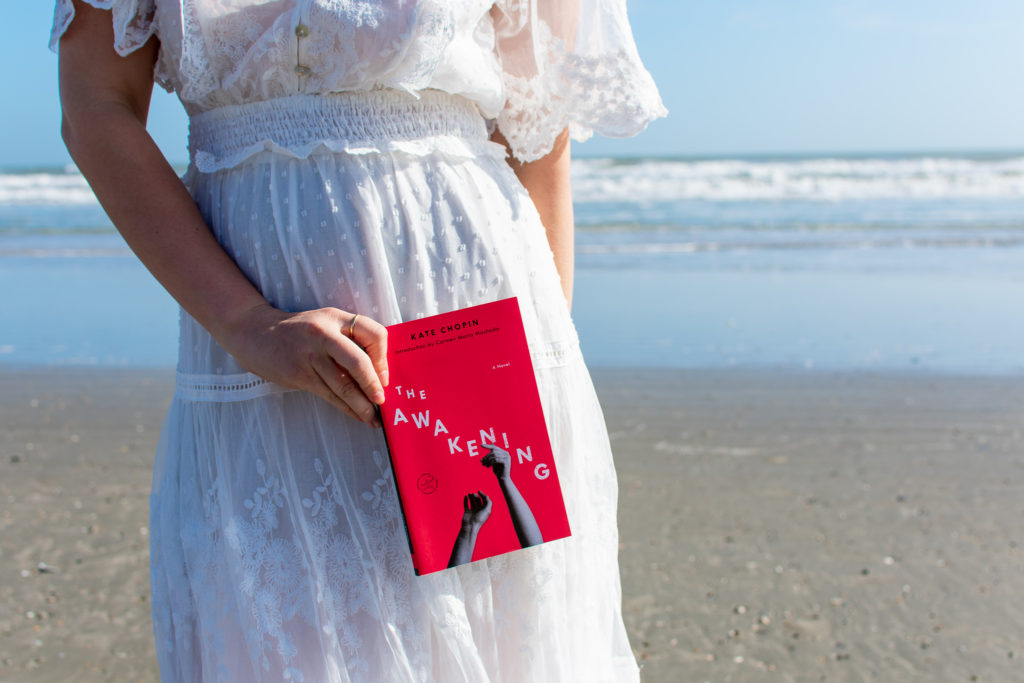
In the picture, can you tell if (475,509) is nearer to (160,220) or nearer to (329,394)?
(329,394)

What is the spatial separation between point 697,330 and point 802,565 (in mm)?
3344

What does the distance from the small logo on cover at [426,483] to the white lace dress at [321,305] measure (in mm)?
68

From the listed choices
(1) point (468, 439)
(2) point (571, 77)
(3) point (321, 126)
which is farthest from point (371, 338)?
(2) point (571, 77)

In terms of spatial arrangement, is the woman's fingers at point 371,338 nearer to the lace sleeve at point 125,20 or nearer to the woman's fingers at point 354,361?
the woman's fingers at point 354,361

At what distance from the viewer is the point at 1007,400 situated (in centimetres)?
479

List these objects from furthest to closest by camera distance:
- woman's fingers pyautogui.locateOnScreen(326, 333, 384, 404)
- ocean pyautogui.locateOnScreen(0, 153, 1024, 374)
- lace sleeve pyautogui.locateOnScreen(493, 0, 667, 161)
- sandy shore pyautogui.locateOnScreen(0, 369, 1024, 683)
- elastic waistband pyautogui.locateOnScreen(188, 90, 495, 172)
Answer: ocean pyautogui.locateOnScreen(0, 153, 1024, 374) < sandy shore pyautogui.locateOnScreen(0, 369, 1024, 683) < lace sleeve pyautogui.locateOnScreen(493, 0, 667, 161) < elastic waistband pyautogui.locateOnScreen(188, 90, 495, 172) < woman's fingers pyautogui.locateOnScreen(326, 333, 384, 404)

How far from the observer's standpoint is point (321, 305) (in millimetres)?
948

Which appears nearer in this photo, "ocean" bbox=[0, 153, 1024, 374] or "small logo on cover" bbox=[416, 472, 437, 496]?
"small logo on cover" bbox=[416, 472, 437, 496]

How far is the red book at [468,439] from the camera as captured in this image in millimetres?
904

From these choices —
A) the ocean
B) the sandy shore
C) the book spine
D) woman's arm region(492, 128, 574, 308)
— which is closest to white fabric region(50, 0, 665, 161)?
woman's arm region(492, 128, 574, 308)

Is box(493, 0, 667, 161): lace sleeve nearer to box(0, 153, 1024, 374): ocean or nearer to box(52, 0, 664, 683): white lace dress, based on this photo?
box(52, 0, 664, 683): white lace dress

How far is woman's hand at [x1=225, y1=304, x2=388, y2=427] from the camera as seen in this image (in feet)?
2.79

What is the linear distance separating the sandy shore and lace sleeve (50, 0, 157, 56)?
7.11ft

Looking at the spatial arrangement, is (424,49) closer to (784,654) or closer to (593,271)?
(784,654)
